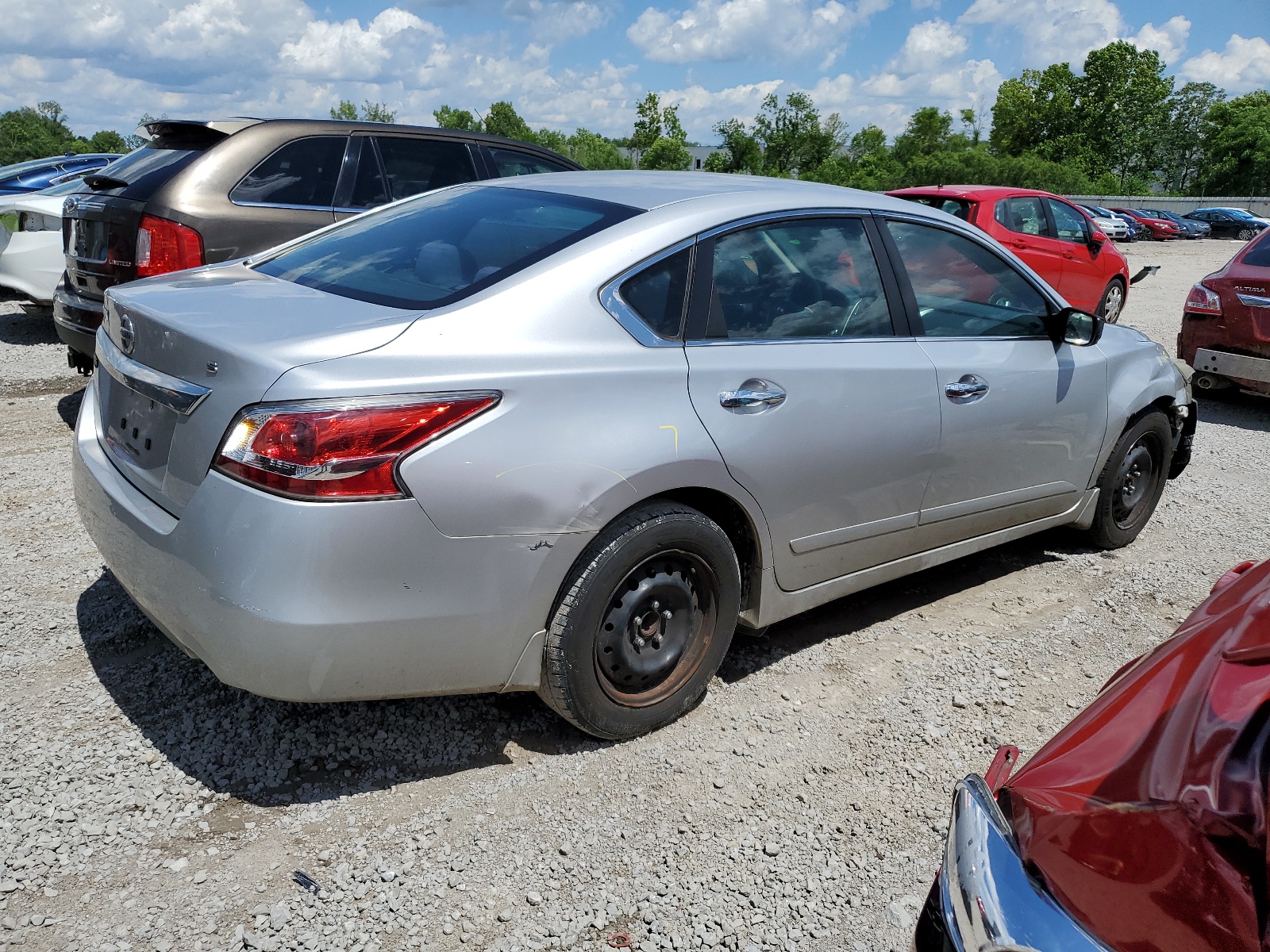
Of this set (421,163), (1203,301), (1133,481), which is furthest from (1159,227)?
(421,163)

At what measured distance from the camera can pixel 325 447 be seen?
2.30 metres

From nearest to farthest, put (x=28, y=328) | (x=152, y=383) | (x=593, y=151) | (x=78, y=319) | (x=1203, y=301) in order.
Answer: (x=152, y=383) → (x=78, y=319) → (x=1203, y=301) → (x=28, y=328) → (x=593, y=151)

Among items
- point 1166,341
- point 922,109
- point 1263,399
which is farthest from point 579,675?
point 922,109

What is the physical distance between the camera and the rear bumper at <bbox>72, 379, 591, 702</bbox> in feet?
7.61

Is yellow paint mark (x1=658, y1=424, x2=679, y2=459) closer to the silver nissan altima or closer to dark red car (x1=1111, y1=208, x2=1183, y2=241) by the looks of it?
the silver nissan altima

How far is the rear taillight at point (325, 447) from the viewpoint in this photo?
2.30 metres

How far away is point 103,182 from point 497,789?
4.80 metres

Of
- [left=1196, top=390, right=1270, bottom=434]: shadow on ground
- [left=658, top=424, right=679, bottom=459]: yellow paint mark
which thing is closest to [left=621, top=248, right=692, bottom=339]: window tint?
[left=658, top=424, right=679, bottom=459]: yellow paint mark

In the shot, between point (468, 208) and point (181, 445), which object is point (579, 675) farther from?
point (468, 208)

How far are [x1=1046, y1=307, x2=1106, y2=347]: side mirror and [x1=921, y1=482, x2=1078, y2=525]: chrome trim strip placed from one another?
0.61m

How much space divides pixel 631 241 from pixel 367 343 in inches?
34.4

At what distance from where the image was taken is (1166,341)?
11.9m

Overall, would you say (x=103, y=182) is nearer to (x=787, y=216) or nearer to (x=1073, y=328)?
(x=787, y=216)

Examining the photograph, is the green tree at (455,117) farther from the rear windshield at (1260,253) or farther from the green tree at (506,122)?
the rear windshield at (1260,253)
